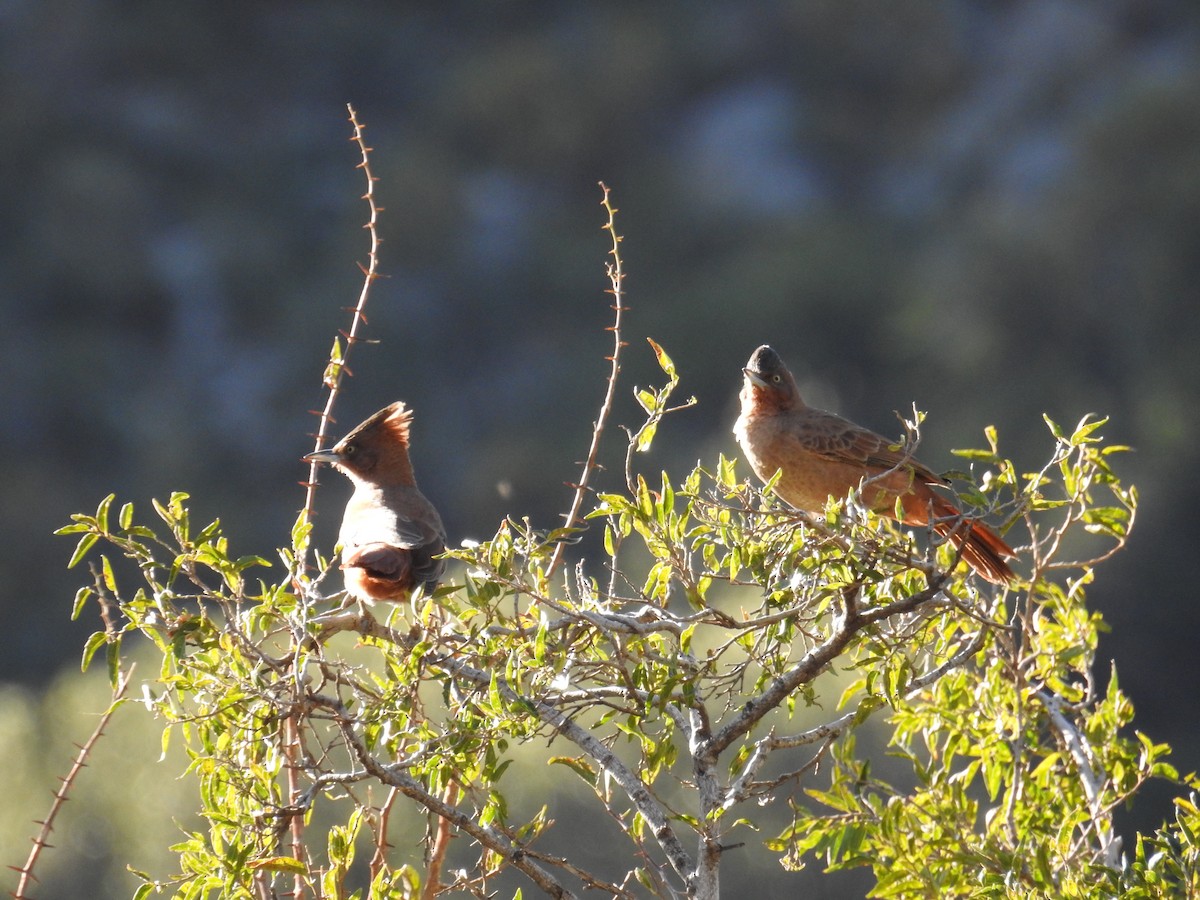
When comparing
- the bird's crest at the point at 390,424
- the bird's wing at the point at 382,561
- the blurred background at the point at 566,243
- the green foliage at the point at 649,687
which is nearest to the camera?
the green foliage at the point at 649,687

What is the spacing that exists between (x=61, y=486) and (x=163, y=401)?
9.65 feet

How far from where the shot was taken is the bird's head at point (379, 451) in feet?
14.8

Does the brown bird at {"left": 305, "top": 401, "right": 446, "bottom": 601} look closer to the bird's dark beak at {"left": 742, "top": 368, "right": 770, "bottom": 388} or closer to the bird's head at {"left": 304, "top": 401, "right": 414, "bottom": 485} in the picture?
the bird's head at {"left": 304, "top": 401, "right": 414, "bottom": 485}

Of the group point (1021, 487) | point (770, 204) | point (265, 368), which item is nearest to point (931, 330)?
point (770, 204)

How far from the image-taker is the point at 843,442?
15.1 ft

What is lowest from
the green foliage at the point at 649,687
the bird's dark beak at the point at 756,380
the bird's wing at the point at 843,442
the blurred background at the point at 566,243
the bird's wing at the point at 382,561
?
the green foliage at the point at 649,687

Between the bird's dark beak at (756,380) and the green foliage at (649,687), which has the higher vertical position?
the bird's dark beak at (756,380)

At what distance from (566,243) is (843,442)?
28.4 m

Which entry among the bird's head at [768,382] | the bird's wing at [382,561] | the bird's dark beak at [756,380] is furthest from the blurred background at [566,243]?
the bird's wing at [382,561]

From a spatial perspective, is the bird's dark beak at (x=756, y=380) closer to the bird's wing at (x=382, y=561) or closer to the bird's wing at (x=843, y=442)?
the bird's wing at (x=843, y=442)

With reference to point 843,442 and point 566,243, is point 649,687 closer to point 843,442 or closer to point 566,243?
point 843,442

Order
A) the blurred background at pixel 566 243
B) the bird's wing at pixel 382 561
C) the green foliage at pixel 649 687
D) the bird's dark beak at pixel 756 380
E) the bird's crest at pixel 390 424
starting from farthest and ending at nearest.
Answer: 1. the blurred background at pixel 566 243
2. the bird's dark beak at pixel 756 380
3. the bird's crest at pixel 390 424
4. the bird's wing at pixel 382 561
5. the green foliage at pixel 649 687

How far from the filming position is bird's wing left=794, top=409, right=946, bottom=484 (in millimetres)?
4527

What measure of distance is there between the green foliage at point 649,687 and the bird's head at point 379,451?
1926 millimetres
